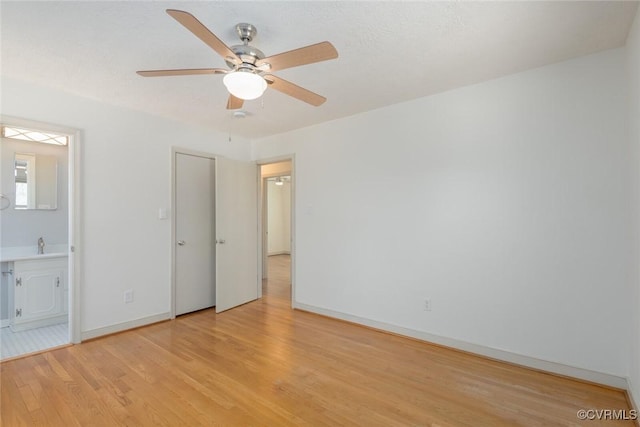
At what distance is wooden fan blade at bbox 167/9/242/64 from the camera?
4.24 ft

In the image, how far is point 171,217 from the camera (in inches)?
147

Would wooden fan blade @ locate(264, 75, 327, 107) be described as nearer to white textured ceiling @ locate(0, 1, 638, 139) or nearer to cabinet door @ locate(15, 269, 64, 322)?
white textured ceiling @ locate(0, 1, 638, 139)

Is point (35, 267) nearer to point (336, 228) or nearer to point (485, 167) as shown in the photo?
point (336, 228)

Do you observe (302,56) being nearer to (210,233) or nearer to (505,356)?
(505,356)

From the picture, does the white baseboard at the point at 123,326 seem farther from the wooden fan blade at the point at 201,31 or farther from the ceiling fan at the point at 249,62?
the wooden fan blade at the point at 201,31

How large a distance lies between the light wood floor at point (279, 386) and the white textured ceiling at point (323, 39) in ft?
8.05

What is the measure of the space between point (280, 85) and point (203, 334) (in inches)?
105

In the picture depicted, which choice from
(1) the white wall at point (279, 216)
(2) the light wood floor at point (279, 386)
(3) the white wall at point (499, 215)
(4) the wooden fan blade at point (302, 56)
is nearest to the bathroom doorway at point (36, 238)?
(2) the light wood floor at point (279, 386)

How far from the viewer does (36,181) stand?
3.67 m

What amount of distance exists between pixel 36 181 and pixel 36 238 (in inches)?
27.2

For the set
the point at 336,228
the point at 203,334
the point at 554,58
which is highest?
the point at 554,58

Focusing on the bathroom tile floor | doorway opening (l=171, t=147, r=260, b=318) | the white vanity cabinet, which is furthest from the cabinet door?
doorway opening (l=171, t=147, r=260, b=318)

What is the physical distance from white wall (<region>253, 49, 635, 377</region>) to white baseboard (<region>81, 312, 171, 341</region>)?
204 centimetres

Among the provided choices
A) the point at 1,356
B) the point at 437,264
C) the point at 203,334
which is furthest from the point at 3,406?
the point at 437,264
